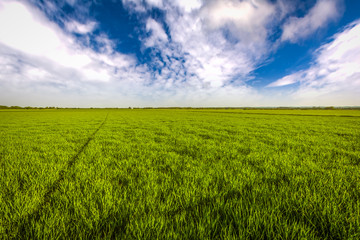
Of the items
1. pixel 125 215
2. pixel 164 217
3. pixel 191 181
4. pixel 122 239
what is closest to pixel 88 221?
pixel 125 215

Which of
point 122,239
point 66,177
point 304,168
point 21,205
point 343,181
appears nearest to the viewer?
point 122,239

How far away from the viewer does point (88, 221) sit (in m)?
1.54

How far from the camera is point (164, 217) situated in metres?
1.61

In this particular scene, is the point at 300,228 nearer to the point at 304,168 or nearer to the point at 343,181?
the point at 343,181

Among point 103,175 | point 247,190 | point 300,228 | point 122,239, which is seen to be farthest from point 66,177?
point 300,228

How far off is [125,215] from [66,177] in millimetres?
1974

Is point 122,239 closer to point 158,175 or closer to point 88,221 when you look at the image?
point 88,221

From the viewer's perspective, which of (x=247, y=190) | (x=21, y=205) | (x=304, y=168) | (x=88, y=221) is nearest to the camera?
(x=88, y=221)

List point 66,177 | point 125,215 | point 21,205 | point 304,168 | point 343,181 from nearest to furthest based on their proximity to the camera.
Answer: point 125,215 < point 21,205 < point 343,181 < point 66,177 < point 304,168

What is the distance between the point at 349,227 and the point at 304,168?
2092 mm

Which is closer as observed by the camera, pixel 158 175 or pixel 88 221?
pixel 88 221

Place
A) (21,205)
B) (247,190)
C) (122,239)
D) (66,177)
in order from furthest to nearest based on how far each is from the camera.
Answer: (66,177)
(247,190)
(21,205)
(122,239)

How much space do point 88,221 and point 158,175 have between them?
1.41 m

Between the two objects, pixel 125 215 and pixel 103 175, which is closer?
pixel 125 215
